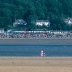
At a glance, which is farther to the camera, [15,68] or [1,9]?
[1,9]

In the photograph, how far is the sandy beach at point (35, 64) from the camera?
31.6 metres

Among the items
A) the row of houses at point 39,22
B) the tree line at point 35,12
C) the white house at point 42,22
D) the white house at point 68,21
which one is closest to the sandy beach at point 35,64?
the tree line at point 35,12

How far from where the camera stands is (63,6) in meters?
102

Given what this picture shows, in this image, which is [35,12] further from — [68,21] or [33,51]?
[33,51]

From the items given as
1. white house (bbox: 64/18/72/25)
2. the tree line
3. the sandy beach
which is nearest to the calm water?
the sandy beach

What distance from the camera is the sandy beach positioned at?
104 ft

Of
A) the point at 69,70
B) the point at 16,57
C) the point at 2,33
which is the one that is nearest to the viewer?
the point at 69,70

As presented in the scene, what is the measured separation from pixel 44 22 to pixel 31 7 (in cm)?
557

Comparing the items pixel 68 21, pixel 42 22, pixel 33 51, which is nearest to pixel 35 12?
pixel 42 22

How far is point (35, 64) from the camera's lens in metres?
34.5

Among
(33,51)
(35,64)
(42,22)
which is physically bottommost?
(35,64)

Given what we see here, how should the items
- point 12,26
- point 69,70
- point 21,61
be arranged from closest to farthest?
point 69,70
point 21,61
point 12,26

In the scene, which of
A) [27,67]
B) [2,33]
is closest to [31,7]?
[2,33]

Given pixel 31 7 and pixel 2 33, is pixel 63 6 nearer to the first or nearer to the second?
pixel 31 7
